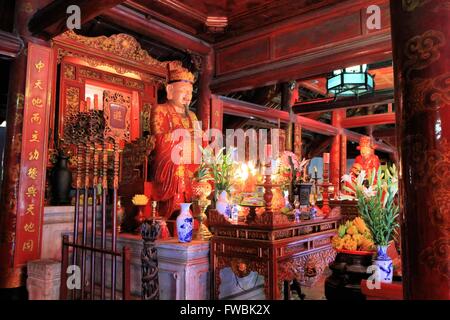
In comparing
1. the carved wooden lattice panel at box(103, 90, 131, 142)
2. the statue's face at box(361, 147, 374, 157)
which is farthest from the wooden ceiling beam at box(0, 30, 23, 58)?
the statue's face at box(361, 147, 374, 157)

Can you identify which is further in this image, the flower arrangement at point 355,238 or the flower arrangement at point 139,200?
the flower arrangement at point 139,200

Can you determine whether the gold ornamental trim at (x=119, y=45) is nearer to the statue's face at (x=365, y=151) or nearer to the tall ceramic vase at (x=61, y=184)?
the tall ceramic vase at (x=61, y=184)

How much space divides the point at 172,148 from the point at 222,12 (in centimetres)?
168

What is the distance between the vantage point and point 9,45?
2979 millimetres

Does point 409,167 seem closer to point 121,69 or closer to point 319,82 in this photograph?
point 121,69

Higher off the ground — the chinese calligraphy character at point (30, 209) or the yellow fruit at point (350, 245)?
the chinese calligraphy character at point (30, 209)

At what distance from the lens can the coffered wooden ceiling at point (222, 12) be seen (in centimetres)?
369

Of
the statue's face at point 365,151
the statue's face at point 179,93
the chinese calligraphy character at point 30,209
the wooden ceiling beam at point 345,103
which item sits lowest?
the chinese calligraphy character at point 30,209

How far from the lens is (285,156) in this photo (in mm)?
5117

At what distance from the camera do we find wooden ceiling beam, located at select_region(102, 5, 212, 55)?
3.72 meters

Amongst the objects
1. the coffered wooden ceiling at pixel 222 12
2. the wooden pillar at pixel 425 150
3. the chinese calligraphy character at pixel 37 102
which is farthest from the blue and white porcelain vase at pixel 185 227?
the coffered wooden ceiling at pixel 222 12

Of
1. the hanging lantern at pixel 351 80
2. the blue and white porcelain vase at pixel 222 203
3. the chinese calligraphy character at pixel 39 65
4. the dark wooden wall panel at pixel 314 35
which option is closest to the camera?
the blue and white porcelain vase at pixel 222 203

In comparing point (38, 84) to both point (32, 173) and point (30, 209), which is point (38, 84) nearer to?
point (32, 173)

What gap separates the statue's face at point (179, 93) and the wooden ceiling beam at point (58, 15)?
4.07 feet
